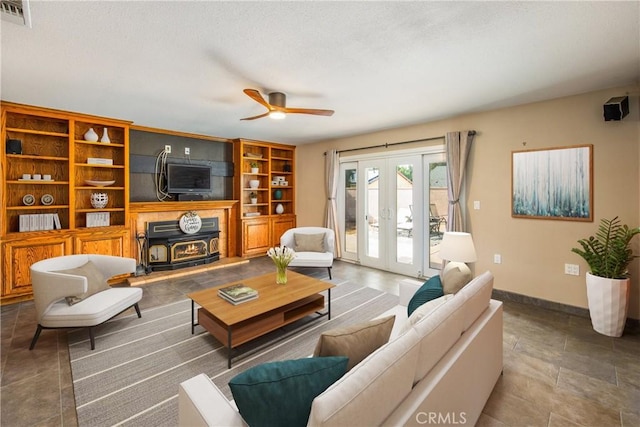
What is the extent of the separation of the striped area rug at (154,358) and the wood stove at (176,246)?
173cm

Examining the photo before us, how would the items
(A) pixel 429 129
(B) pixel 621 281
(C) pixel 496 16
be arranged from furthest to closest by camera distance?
(A) pixel 429 129
(B) pixel 621 281
(C) pixel 496 16

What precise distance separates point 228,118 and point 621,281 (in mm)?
5074

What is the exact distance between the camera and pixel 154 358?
7.98 feet

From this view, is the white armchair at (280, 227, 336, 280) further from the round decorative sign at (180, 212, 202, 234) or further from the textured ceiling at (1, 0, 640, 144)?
the textured ceiling at (1, 0, 640, 144)

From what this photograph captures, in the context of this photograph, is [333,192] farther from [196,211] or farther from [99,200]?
[99,200]

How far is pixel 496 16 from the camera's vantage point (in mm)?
1858

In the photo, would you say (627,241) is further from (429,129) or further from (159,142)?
(159,142)

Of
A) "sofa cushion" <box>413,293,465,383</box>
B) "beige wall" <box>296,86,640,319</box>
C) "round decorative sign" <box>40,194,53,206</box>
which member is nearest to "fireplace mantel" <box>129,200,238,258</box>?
"round decorative sign" <box>40,194,53,206</box>

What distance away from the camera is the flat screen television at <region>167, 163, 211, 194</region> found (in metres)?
5.19

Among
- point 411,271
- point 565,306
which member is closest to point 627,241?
point 565,306

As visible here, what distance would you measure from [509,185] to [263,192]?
4812 millimetres

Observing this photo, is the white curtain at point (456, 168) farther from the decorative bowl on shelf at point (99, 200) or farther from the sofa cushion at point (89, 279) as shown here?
the decorative bowl on shelf at point (99, 200)

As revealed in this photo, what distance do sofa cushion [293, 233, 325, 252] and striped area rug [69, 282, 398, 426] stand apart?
1598 mm

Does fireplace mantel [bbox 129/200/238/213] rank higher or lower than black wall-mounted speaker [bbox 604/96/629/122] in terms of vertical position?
lower
